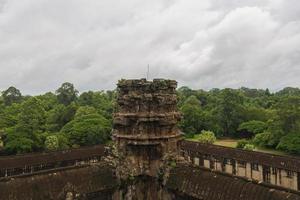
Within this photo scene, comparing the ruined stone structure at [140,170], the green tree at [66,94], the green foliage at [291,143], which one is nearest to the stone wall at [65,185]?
the ruined stone structure at [140,170]

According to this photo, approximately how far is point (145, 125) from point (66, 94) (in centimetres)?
6427

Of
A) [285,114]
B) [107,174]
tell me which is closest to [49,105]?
[285,114]

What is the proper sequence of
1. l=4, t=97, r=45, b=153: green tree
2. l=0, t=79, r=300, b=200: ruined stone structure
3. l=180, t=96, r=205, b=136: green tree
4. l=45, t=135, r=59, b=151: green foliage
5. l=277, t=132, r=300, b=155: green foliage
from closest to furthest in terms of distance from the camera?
l=0, t=79, r=300, b=200: ruined stone structure
l=4, t=97, r=45, b=153: green tree
l=45, t=135, r=59, b=151: green foliage
l=277, t=132, r=300, b=155: green foliage
l=180, t=96, r=205, b=136: green tree

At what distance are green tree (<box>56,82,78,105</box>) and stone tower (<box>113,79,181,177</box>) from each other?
6342 centimetres

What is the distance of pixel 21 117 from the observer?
40000 millimetres

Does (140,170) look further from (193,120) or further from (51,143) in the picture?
(193,120)

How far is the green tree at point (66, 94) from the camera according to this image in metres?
75.1

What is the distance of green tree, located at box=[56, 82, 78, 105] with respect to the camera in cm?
7512

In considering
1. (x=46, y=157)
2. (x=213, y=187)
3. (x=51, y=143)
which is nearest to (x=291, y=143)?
(x=51, y=143)

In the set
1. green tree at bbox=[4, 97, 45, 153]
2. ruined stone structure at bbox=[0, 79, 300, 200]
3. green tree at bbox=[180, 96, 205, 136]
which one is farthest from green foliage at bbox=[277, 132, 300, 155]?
ruined stone structure at bbox=[0, 79, 300, 200]

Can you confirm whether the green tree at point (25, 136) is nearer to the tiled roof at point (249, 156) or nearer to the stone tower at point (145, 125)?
the tiled roof at point (249, 156)

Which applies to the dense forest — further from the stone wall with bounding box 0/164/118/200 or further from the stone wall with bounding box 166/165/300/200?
the stone wall with bounding box 166/165/300/200

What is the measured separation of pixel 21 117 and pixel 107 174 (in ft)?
95.1

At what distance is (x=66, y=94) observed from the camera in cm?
7519
